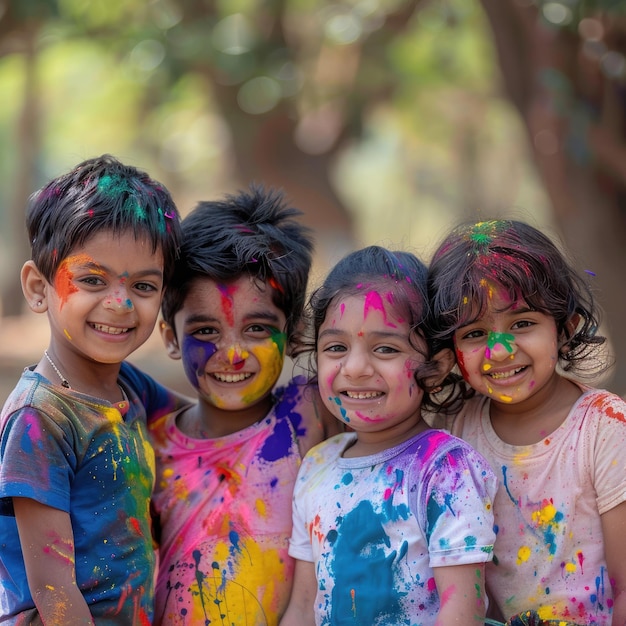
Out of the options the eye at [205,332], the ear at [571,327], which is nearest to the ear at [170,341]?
the eye at [205,332]

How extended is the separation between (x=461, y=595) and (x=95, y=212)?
1.44m

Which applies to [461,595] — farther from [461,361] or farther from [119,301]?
[119,301]

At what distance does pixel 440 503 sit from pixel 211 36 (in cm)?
981

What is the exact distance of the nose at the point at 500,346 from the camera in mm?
2385

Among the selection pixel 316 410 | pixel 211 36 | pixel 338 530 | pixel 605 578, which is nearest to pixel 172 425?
pixel 316 410

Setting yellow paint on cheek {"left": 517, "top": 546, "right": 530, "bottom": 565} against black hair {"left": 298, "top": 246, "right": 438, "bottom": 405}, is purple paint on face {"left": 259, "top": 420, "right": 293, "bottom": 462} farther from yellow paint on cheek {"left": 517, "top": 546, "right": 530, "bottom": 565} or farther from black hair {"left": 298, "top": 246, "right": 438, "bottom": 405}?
yellow paint on cheek {"left": 517, "top": 546, "right": 530, "bottom": 565}

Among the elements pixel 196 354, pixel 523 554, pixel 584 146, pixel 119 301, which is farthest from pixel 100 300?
pixel 584 146

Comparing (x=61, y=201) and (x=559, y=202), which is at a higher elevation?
(x=559, y=202)

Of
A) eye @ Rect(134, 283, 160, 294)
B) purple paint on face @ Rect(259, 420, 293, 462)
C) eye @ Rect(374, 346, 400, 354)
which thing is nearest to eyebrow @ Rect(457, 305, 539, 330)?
eye @ Rect(374, 346, 400, 354)

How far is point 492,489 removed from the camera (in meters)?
2.30

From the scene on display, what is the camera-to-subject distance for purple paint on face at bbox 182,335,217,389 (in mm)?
2684

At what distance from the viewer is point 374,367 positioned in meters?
2.41

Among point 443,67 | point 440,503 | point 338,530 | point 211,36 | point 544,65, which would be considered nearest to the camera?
point 440,503

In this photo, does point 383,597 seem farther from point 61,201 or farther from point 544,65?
point 544,65
